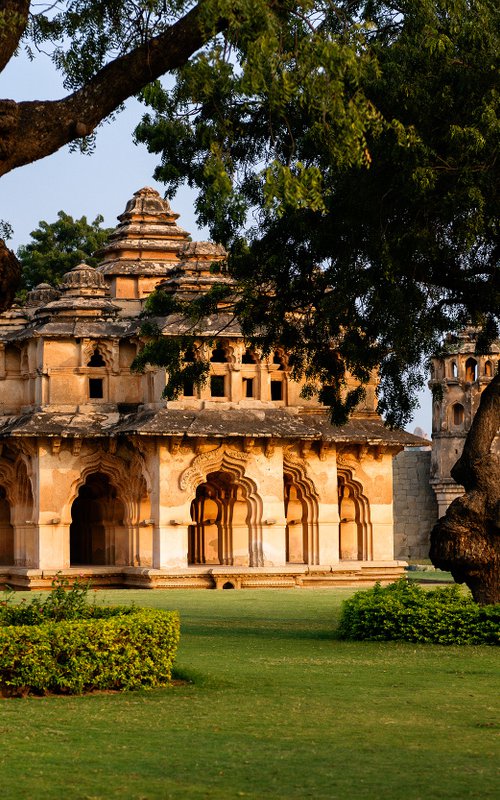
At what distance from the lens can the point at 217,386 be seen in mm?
33250

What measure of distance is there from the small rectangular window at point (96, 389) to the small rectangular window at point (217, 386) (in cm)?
233

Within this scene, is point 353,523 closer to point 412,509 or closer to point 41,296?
point 41,296

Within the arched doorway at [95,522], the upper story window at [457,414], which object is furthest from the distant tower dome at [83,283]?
the upper story window at [457,414]

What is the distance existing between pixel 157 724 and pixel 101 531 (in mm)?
24533

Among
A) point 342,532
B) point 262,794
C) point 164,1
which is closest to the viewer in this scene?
point 262,794

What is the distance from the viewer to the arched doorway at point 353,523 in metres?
34.7

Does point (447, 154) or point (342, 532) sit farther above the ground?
point (447, 154)

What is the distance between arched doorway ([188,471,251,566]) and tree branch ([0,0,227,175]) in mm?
20563

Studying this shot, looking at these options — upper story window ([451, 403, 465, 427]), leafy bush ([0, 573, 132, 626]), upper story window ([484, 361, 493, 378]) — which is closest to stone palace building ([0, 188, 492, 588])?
upper story window ([451, 403, 465, 427])

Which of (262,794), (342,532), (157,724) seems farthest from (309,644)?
(342,532)

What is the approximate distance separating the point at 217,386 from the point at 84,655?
2070 centimetres

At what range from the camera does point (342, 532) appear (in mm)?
35344

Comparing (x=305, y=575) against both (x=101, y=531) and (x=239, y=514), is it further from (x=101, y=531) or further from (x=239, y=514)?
(x=101, y=531)

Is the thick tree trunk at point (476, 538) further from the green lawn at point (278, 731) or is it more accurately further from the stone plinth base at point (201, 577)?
the stone plinth base at point (201, 577)
